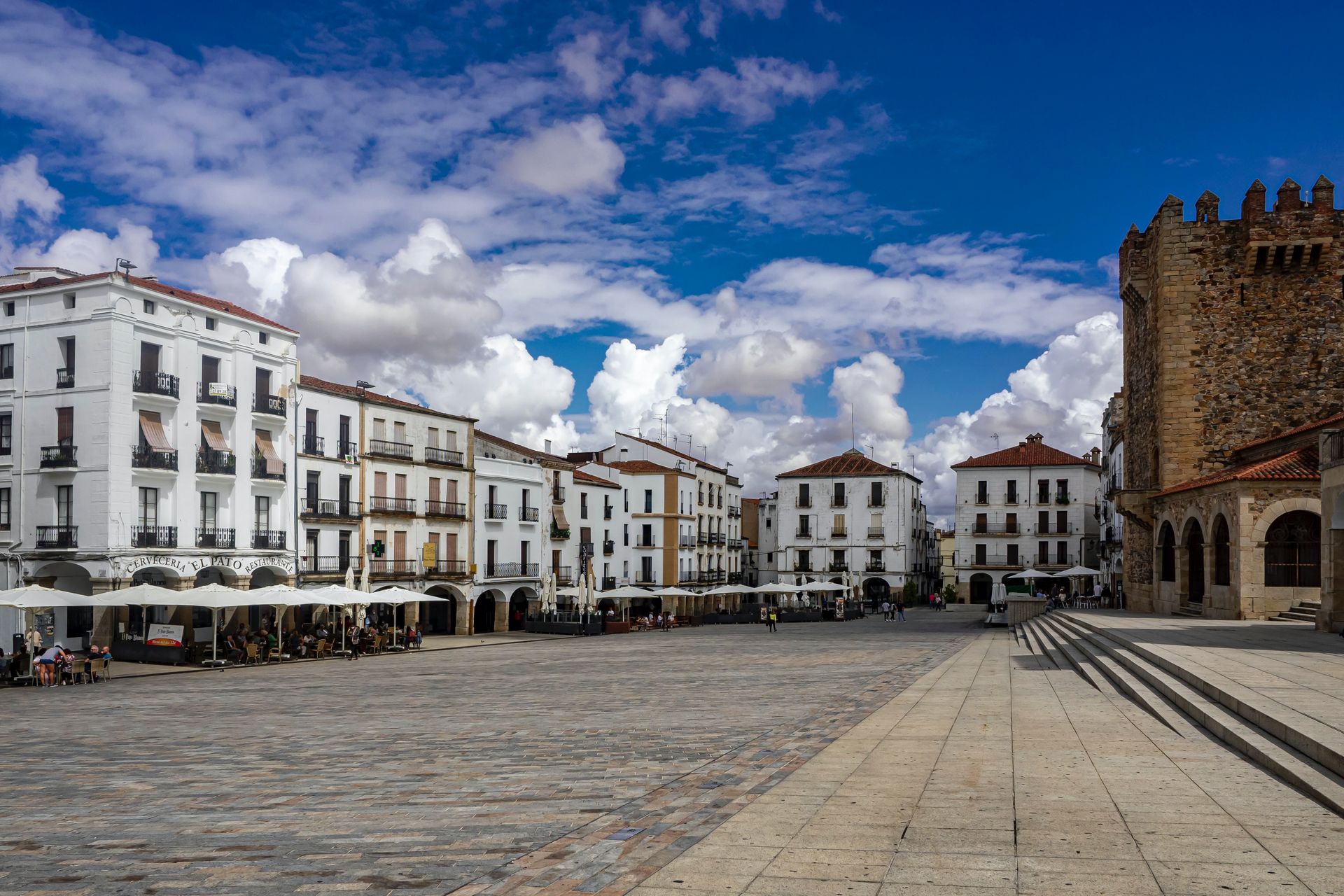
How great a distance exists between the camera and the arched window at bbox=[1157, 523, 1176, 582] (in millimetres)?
38500

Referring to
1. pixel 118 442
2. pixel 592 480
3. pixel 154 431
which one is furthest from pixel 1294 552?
pixel 592 480

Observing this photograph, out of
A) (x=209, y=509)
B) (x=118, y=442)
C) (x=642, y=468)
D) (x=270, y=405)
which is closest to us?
(x=118, y=442)

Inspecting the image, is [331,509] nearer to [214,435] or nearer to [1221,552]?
[214,435]

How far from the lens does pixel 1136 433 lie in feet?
150

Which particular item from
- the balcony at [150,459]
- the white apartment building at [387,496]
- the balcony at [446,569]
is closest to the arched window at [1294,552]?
the white apartment building at [387,496]

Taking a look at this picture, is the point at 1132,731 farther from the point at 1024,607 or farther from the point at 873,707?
the point at 1024,607

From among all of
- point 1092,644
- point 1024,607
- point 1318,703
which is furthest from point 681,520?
point 1318,703

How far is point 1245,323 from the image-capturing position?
38.9 m

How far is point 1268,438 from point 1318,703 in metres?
28.4

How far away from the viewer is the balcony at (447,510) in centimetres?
4756

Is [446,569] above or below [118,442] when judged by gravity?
below

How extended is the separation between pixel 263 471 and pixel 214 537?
3.33 m

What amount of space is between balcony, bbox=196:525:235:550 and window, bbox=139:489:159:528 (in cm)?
167

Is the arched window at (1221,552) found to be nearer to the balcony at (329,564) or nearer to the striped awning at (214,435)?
the balcony at (329,564)
